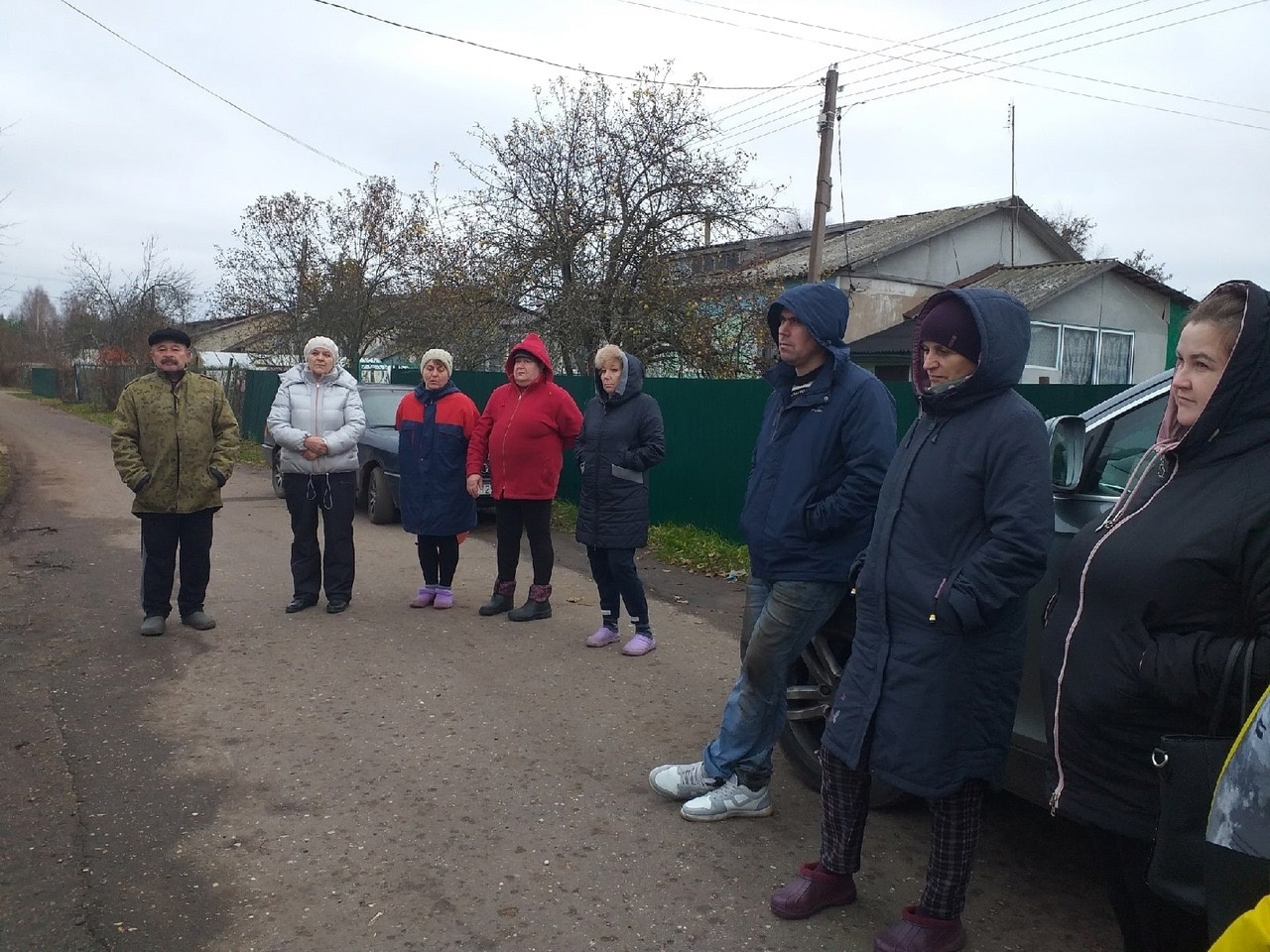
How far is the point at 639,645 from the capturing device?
632 centimetres

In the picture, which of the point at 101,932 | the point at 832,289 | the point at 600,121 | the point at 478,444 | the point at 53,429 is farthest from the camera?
the point at 53,429

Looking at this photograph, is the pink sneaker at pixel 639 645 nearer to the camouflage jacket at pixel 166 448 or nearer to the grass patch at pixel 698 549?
the grass patch at pixel 698 549

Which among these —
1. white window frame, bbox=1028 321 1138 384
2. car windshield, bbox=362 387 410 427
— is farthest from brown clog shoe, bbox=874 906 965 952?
white window frame, bbox=1028 321 1138 384

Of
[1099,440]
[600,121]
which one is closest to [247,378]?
[600,121]

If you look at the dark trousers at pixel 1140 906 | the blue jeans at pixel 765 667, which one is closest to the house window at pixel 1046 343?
the blue jeans at pixel 765 667

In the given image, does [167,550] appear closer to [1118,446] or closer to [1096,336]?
[1118,446]

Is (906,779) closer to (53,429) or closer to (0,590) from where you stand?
(0,590)

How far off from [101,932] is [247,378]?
2217cm

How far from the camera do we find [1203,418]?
86.2 inches

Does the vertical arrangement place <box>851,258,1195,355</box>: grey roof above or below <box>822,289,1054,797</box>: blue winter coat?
above

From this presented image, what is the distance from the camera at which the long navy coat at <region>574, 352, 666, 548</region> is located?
621cm

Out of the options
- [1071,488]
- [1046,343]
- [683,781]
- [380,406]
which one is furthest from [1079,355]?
[683,781]

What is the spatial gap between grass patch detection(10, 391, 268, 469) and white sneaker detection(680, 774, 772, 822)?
12.3 meters

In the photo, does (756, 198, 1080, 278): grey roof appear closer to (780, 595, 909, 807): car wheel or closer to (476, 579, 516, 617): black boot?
(476, 579, 516, 617): black boot
